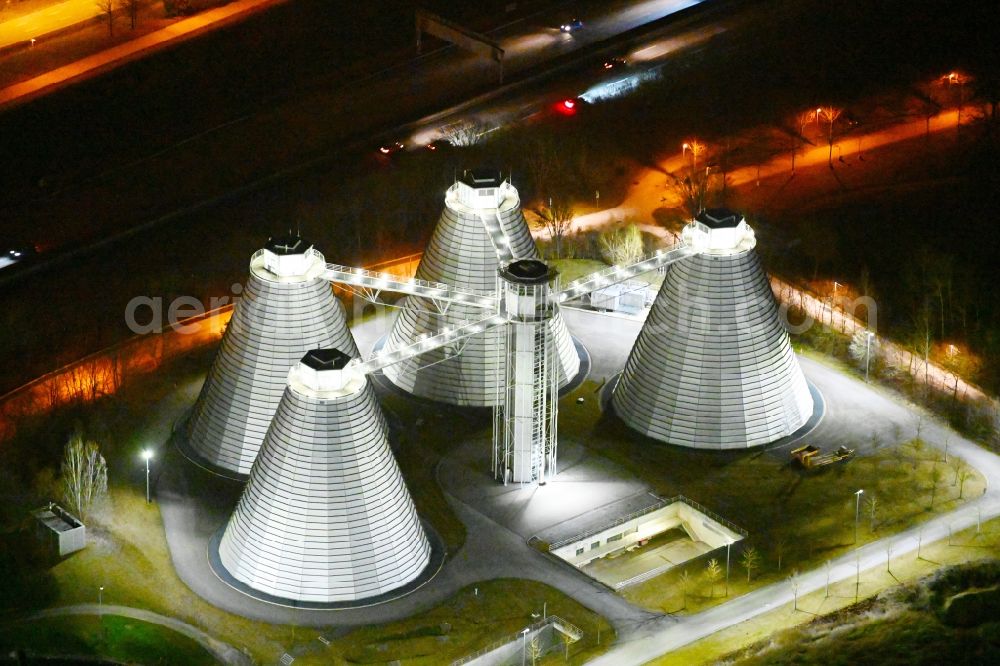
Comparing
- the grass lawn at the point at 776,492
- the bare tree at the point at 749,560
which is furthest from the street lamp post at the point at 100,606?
the bare tree at the point at 749,560

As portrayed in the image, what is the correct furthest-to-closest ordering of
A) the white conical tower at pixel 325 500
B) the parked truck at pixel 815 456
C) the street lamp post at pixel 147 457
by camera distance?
the parked truck at pixel 815 456 < the street lamp post at pixel 147 457 < the white conical tower at pixel 325 500

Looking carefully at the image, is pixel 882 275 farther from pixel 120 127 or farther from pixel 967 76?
pixel 120 127

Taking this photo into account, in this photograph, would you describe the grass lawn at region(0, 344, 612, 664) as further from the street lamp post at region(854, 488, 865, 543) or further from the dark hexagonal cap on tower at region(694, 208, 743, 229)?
the dark hexagonal cap on tower at region(694, 208, 743, 229)

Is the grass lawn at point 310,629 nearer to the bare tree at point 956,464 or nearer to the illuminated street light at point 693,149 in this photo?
the bare tree at point 956,464

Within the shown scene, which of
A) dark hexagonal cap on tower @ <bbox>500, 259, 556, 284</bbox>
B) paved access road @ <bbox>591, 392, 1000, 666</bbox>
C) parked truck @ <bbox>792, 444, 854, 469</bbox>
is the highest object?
dark hexagonal cap on tower @ <bbox>500, 259, 556, 284</bbox>

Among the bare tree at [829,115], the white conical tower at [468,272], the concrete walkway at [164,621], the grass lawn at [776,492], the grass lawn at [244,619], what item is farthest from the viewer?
the bare tree at [829,115]

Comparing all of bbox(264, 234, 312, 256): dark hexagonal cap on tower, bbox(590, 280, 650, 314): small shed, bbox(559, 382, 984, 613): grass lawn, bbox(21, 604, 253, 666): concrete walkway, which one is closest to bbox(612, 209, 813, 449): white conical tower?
bbox(559, 382, 984, 613): grass lawn
